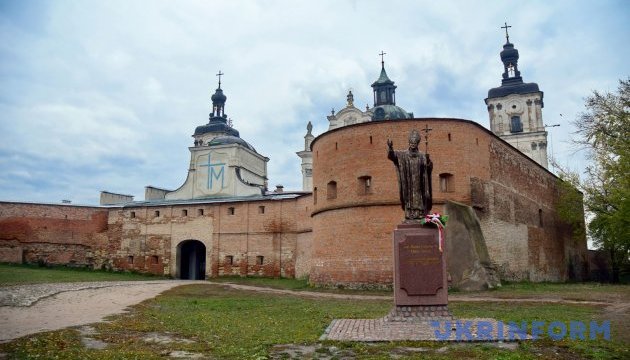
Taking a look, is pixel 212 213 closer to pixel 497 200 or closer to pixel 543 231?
pixel 497 200

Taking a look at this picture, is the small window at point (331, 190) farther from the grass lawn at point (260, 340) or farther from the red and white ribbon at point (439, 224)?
the red and white ribbon at point (439, 224)

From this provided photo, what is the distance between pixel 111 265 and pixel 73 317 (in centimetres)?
2296

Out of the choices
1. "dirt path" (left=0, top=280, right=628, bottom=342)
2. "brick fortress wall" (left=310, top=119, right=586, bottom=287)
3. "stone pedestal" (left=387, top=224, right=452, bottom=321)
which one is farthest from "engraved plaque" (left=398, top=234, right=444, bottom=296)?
"brick fortress wall" (left=310, top=119, right=586, bottom=287)

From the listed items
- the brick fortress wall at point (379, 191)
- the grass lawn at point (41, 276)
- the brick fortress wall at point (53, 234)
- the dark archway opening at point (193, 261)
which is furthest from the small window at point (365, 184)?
the brick fortress wall at point (53, 234)

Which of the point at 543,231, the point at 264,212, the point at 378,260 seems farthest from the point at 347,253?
the point at 543,231

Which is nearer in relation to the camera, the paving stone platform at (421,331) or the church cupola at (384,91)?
the paving stone platform at (421,331)

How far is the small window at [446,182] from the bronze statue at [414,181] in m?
10.6

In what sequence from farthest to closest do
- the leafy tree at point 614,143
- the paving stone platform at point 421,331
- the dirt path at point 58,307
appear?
1. the leafy tree at point 614,143
2. the dirt path at point 58,307
3. the paving stone platform at point 421,331

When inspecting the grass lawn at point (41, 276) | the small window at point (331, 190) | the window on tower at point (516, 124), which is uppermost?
the window on tower at point (516, 124)

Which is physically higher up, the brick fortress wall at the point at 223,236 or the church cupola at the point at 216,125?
the church cupola at the point at 216,125

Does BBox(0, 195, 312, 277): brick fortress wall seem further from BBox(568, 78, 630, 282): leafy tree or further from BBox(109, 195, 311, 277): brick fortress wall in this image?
BBox(568, 78, 630, 282): leafy tree

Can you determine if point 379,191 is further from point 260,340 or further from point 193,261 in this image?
point 193,261

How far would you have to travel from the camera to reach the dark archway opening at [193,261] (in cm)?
3106

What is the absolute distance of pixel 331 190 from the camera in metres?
21.5
